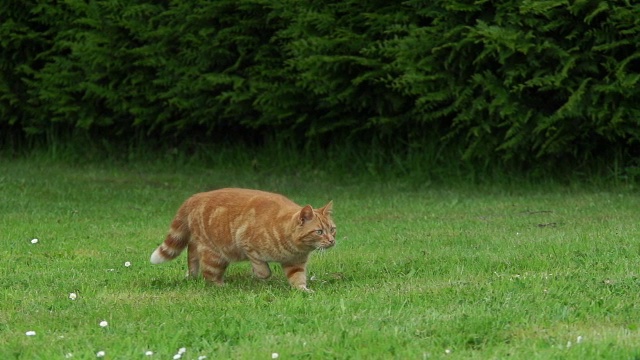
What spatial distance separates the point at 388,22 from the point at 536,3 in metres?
2.28

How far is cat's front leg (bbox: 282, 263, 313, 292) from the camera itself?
28.3 ft

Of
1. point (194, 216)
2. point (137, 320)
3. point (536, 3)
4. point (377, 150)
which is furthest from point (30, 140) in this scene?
point (137, 320)

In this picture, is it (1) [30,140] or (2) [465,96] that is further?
(1) [30,140]

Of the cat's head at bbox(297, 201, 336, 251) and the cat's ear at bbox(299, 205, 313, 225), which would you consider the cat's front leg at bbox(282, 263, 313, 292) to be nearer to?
the cat's head at bbox(297, 201, 336, 251)

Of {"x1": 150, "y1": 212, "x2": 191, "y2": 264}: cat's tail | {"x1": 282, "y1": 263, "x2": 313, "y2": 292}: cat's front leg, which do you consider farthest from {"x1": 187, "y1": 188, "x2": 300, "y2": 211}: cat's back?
{"x1": 282, "y1": 263, "x2": 313, "y2": 292}: cat's front leg

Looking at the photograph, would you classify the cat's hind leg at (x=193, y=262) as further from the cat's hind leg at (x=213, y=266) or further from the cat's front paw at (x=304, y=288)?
the cat's front paw at (x=304, y=288)

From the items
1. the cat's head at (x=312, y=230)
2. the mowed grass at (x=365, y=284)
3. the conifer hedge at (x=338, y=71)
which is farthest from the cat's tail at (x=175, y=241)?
the conifer hedge at (x=338, y=71)

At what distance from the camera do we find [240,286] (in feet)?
29.0

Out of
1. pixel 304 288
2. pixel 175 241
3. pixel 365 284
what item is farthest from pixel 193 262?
pixel 365 284

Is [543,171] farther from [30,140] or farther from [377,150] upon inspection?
[30,140]

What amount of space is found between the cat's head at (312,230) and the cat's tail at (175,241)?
3.97 ft

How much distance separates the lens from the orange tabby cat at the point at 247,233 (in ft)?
28.3

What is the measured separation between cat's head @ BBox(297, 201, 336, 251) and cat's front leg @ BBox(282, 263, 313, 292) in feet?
0.59

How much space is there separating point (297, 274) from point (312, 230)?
370mm
